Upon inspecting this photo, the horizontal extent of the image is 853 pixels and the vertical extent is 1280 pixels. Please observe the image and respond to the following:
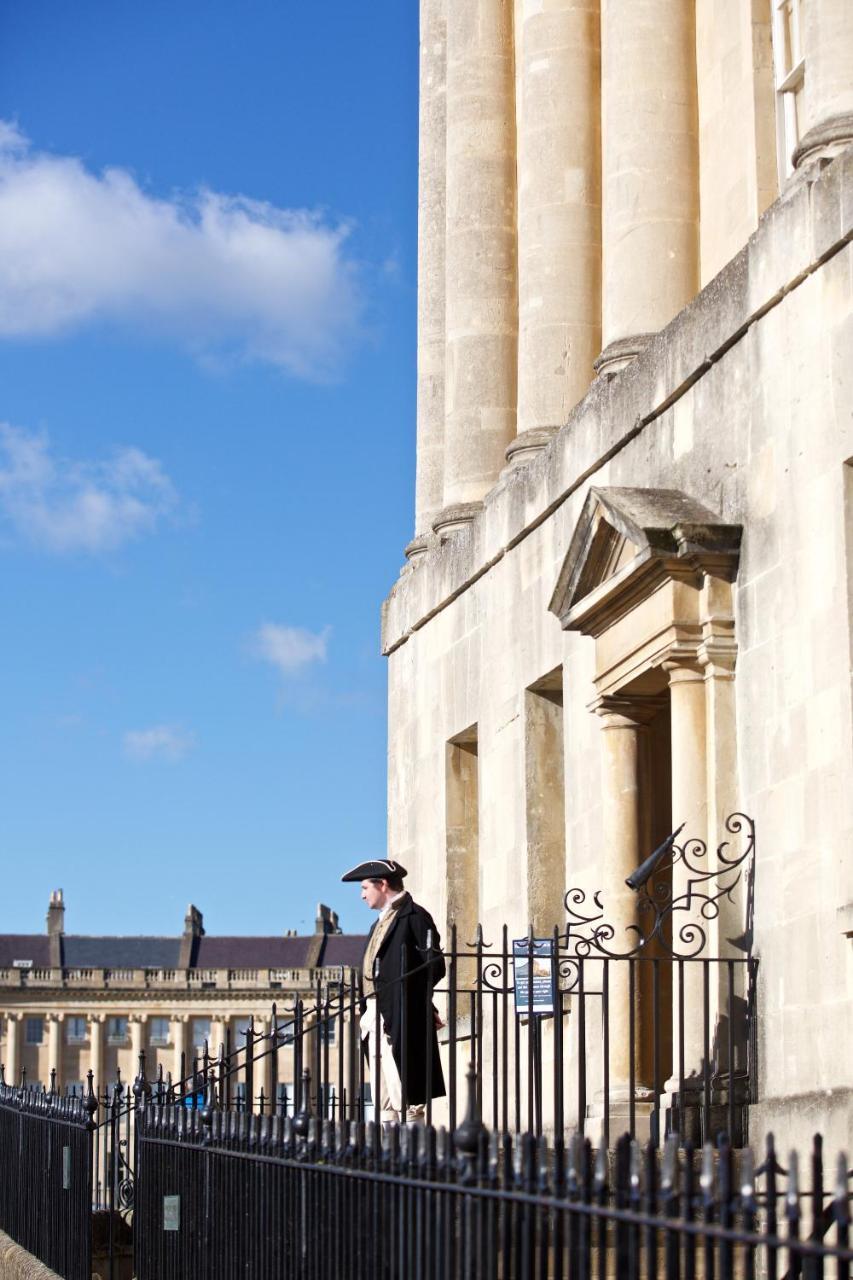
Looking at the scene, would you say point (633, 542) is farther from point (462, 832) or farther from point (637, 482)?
point (462, 832)

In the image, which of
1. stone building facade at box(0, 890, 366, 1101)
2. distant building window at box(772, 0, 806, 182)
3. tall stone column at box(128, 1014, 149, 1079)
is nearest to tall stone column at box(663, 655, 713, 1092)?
distant building window at box(772, 0, 806, 182)

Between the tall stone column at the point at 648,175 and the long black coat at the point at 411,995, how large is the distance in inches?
176

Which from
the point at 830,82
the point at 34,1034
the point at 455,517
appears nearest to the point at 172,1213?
the point at 830,82

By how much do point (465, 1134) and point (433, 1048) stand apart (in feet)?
17.7

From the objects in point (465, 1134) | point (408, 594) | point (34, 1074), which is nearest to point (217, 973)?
point (34, 1074)

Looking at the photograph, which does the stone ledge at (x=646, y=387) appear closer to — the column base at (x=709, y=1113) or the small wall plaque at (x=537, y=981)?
the small wall plaque at (x=537, y=981)

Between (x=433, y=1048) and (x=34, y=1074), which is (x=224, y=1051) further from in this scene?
(x=34, y=1074)

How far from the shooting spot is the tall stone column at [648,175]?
1505 centimetres

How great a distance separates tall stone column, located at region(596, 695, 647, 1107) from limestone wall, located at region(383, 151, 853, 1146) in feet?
1.47

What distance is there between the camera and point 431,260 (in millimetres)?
20422

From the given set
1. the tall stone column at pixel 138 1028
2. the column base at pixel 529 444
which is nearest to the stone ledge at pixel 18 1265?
the column base at pixel 529 444

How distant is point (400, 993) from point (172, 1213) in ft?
6.19

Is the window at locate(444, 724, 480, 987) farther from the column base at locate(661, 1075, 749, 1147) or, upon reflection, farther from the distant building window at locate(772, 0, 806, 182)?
the column base at locate(661, 1075, 749, 1147)

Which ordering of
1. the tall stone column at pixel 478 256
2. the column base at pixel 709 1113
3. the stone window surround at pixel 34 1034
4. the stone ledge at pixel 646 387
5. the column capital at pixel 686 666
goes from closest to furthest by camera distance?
the stone ledge at pixel 646 387, the column base at pixel 709 1113, the column capital at pixel 686 666, the tall stone column at pixel 478 256, the stone window surround at pixel 34 1034
